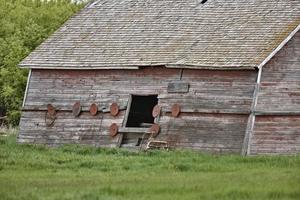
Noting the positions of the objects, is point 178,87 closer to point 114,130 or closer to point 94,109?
point 114,130

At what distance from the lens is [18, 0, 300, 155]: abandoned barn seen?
2973cm

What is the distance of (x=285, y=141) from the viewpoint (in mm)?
29625

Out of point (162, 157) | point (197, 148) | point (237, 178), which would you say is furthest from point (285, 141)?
point (237, 178)

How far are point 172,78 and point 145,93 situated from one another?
119 centimetres

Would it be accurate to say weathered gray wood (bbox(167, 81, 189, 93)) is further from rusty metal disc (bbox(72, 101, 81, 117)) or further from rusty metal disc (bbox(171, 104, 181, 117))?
rusty metal disc (bbox(72, 101, 81, 117))

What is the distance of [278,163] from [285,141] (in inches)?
208

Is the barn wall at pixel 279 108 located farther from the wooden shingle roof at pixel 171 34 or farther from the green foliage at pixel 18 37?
the green foliage at pixel 18 37

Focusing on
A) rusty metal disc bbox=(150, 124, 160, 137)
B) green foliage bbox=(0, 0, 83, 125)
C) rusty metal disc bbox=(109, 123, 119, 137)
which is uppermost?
rusty metal disc bbox=(150, 124, 160, 137)

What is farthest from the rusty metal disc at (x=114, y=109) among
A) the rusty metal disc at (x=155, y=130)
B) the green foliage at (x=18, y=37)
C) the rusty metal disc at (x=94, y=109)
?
the green foliage at (x=18, y=37)

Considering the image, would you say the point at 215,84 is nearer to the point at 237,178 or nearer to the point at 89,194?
the point at 237,178

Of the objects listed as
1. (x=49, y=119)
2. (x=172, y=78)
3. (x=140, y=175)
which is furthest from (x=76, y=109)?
(x=140, y=175)

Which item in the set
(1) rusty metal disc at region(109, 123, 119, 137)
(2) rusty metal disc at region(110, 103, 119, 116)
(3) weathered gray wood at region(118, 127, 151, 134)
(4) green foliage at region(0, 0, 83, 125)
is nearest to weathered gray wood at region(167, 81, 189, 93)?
(3) weathered gray wood at region(118, 127, 151, 134)

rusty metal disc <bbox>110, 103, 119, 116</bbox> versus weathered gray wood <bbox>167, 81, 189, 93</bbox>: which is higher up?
weathered gray wood <bbox>167, 81, 189, 93</bbox>

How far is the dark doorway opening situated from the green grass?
15.9 ft
